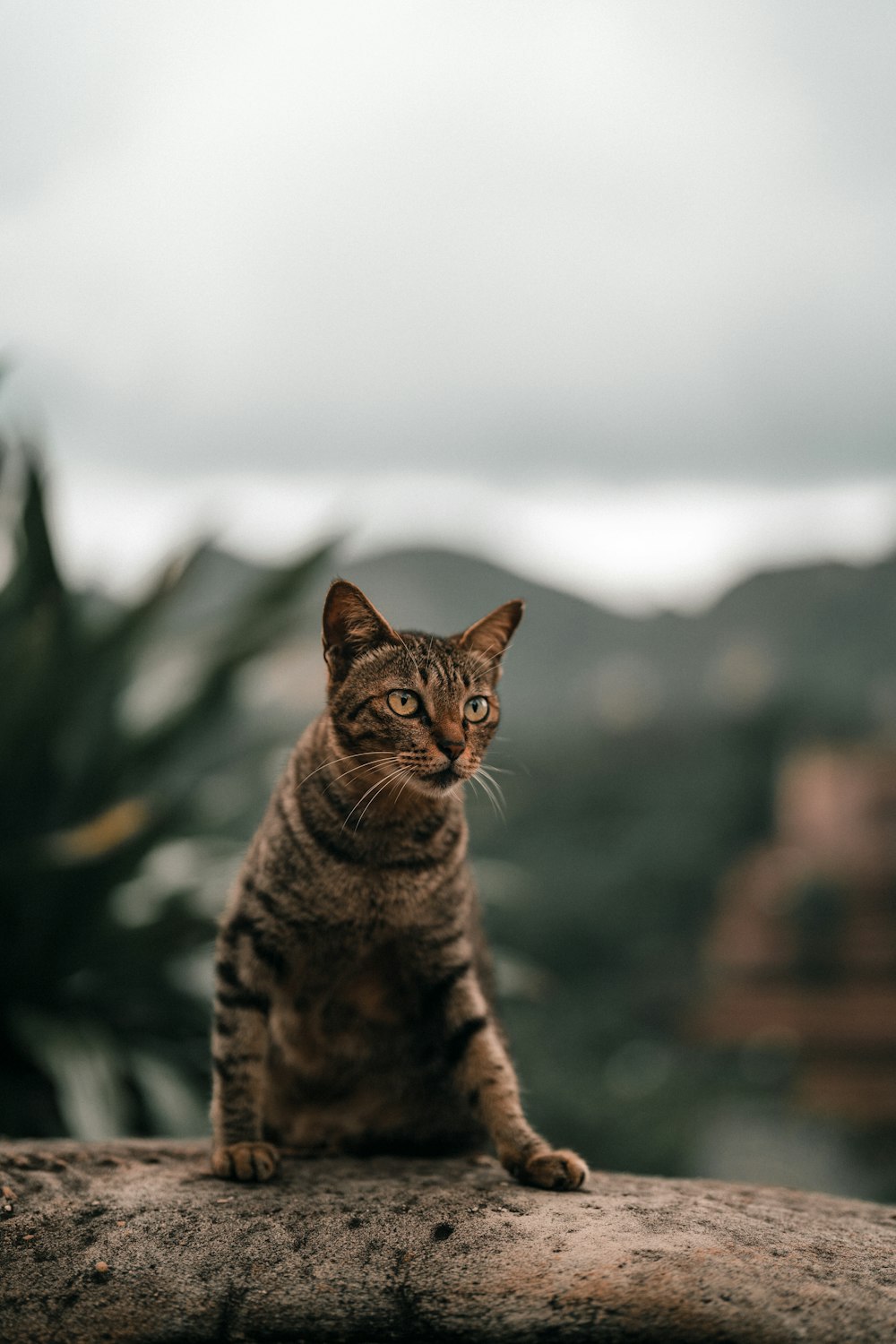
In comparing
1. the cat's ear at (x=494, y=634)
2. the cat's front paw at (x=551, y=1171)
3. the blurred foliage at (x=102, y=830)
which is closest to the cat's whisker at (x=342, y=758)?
the cat's ear at (x=494, y=634)

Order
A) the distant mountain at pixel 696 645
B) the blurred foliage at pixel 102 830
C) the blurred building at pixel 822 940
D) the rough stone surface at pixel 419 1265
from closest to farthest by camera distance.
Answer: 1. the rough stone surface at pixel 419 1265
2. the blurred foliage at pixel 102 830
3. the blurred building at pixel 822 940
4. the distant mountain at pixel 696 645

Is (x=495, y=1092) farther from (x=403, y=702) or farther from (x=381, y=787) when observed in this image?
(x=403, y=702)

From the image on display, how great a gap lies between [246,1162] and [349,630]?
0.92 metres

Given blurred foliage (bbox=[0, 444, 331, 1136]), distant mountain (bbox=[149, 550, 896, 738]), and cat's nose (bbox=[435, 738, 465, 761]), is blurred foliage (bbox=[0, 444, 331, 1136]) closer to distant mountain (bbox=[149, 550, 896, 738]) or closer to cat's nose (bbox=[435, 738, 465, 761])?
cat's nose (bbox=[435, 738, 465, 761])

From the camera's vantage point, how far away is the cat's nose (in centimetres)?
190

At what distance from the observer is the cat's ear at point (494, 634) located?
6.79 ft

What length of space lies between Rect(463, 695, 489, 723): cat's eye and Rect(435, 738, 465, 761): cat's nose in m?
0.08

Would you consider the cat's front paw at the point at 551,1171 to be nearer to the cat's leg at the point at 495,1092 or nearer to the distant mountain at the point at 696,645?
the cat's leg at the point at 495,1092

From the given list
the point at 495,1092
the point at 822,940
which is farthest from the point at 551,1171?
the point at 822,940

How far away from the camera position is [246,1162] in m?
2.03

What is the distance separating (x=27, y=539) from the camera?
155 inches

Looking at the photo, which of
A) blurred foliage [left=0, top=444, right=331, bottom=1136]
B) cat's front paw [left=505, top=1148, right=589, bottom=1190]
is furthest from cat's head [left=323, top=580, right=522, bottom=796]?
blurred foliage [left=0, top=444, right=331, bottom=1136]

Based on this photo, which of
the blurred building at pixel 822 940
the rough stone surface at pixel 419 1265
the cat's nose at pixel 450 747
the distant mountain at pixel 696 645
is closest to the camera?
the rough stone surface at pixel 419 1265

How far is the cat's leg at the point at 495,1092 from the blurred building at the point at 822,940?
4314mm
